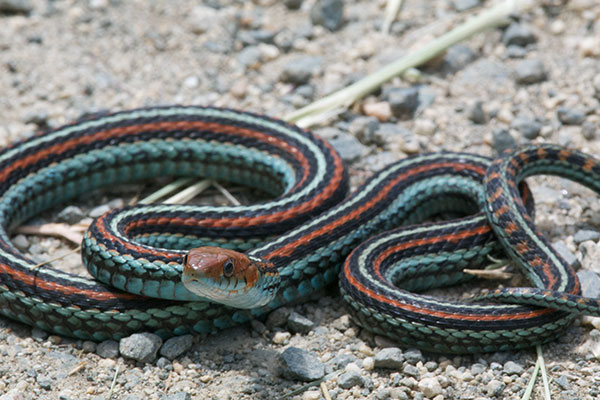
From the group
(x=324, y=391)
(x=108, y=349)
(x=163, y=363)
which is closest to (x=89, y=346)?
(x=108, y=349)

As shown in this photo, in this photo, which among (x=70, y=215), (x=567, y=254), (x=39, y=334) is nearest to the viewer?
(x=39, y=334)

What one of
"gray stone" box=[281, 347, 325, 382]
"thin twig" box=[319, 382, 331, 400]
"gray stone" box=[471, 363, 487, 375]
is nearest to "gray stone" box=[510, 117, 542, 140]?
"gray stone" box=[471, 363, 487, 375]

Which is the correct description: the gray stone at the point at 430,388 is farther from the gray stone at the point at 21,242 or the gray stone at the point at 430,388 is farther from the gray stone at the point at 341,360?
the gray stone at the point at 21,242

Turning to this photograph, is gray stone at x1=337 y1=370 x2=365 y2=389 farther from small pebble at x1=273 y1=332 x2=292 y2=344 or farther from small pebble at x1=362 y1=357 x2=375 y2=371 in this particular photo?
small pebble at x1=273 y1=332 x2=292 y2=344

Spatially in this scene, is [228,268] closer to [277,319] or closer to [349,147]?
[277,319]

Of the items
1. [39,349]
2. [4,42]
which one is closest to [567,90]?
[39,349]

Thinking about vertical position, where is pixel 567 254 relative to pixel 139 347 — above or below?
above

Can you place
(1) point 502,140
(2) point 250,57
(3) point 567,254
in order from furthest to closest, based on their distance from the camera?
(2) point 250,57 < (1) point 502,140 < (3) point 567,254
